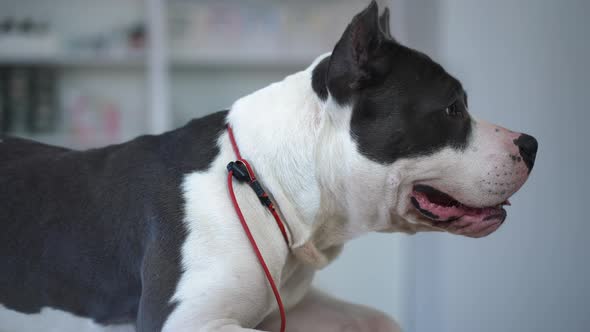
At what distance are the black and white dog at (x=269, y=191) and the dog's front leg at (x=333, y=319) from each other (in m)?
0.13

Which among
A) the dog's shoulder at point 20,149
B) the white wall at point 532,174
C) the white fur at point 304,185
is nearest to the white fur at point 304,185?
the white fur at point 304,185

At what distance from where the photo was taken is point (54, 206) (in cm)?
105

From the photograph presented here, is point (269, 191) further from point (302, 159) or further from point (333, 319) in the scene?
point (333, 319)

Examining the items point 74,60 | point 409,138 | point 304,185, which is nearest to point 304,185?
point 304,185

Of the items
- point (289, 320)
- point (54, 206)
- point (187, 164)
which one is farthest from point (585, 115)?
point (54, 206)

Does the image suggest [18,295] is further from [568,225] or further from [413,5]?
[413,5]

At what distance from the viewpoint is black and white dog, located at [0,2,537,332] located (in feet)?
3.12

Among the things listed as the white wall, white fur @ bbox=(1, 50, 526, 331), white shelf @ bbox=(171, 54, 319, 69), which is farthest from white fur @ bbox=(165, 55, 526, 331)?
white shelf @ bbox=(171, 54, 319, 69)

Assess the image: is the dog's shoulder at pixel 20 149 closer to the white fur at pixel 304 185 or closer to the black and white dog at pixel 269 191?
the black and white dog at pixel 269 191

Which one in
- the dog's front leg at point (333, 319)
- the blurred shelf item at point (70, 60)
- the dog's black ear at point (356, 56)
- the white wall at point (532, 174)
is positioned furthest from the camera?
the blurred shelf item at point (70, 60)

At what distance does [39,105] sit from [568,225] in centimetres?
281

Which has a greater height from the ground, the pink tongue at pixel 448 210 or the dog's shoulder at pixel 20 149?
the pink tongue at pixel 448 210

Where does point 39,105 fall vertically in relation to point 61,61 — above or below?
below

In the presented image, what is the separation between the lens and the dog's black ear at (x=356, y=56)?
0.93 metres
